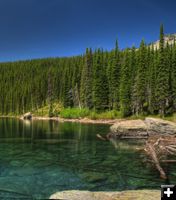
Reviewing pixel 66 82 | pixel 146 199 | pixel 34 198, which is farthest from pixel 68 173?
pixel 66 82

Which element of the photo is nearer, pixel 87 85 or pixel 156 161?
pixel 156 161

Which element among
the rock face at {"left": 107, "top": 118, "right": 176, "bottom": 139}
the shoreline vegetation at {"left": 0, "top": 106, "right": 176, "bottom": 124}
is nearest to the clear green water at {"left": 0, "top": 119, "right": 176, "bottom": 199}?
the rock face at {"left": 107, "top": 118, "right": 176, "bottom": 139}

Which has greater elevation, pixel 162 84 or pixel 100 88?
pixel 100 88

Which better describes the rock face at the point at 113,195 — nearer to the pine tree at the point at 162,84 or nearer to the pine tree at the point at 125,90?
the pine tree at the point at 162,84

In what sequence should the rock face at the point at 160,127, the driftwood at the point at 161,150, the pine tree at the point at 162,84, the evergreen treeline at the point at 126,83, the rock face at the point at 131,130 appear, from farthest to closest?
the evergreen treeline at the point at 126,83
the pine tree at the point at 162,84
the rock face at the point at 131,130
the rock face at the point at 160,127
the driftwood at the point at 161,150

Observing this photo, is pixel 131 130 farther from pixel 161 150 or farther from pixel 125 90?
pixel 125 90

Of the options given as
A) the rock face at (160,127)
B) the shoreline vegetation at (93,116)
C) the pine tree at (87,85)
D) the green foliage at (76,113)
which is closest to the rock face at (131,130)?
the rock face at (160,127)

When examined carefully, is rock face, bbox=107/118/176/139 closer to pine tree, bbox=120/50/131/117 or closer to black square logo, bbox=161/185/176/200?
black square logo, bbox=161/185/176/200

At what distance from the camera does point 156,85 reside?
277 ft

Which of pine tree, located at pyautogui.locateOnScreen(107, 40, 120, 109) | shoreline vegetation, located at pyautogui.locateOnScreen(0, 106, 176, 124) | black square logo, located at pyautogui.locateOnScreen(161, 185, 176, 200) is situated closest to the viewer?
black square logo, located at pyautogui.locateOnScreen(161, 185, 176, 200)

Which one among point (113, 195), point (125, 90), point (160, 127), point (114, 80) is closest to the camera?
point (113, 195)

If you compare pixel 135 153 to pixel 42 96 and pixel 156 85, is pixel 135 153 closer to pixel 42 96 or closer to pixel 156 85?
pixel 156 85

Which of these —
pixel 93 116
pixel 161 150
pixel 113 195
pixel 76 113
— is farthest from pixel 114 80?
pixel 113 195

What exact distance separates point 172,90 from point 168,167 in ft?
208
